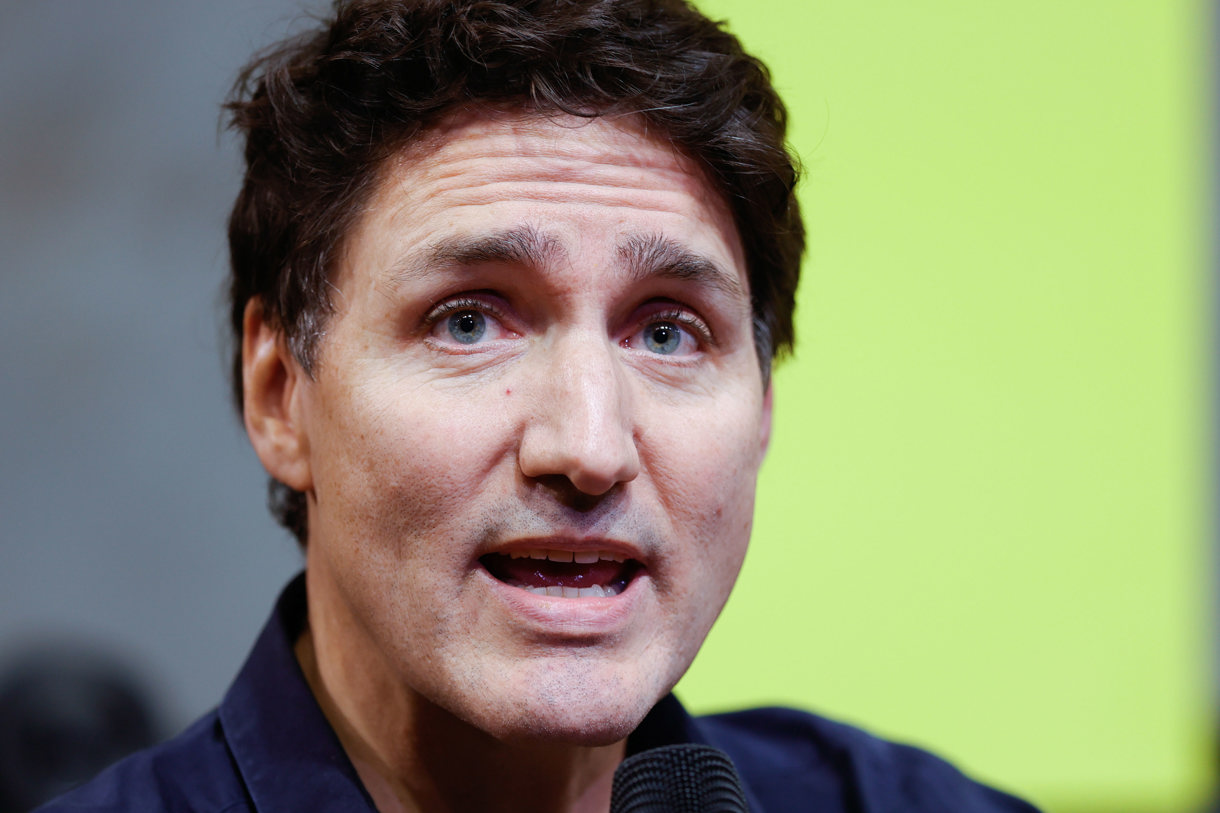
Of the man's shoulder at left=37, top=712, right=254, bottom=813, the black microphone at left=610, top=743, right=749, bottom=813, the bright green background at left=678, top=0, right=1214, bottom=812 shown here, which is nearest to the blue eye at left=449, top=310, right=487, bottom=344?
the black microphone at left=610, top=743, right=749, bottom=813

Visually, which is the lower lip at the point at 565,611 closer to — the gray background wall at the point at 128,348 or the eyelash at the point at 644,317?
the eyelash at the point at 644,317

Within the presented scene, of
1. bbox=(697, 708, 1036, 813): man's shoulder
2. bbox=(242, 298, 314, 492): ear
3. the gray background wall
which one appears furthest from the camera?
the gray background wall

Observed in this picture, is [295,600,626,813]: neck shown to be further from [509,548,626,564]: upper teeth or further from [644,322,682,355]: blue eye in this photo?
[644,322,682,355]: blue eye

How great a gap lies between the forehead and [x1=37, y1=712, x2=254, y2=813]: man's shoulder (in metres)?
0.59

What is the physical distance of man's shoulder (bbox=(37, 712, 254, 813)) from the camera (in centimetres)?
140

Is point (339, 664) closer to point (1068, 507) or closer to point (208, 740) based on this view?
point (208, 740)

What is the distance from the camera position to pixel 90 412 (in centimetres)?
259

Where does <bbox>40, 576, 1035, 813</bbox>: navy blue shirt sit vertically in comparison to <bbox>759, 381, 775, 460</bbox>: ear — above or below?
below

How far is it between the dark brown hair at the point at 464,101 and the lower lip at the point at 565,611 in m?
0.37

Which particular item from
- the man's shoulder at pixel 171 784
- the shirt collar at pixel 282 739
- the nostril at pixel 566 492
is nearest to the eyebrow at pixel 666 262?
the nostril at pixel 566 492

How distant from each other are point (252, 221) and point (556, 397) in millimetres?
570

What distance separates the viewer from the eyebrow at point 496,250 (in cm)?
128

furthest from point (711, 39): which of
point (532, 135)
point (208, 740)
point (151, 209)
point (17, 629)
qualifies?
point (17, 629)

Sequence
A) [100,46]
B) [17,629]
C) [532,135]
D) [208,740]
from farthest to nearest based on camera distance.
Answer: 1. [100,46]
2. [17,629]
3. [208,740]
4. [532,135]
